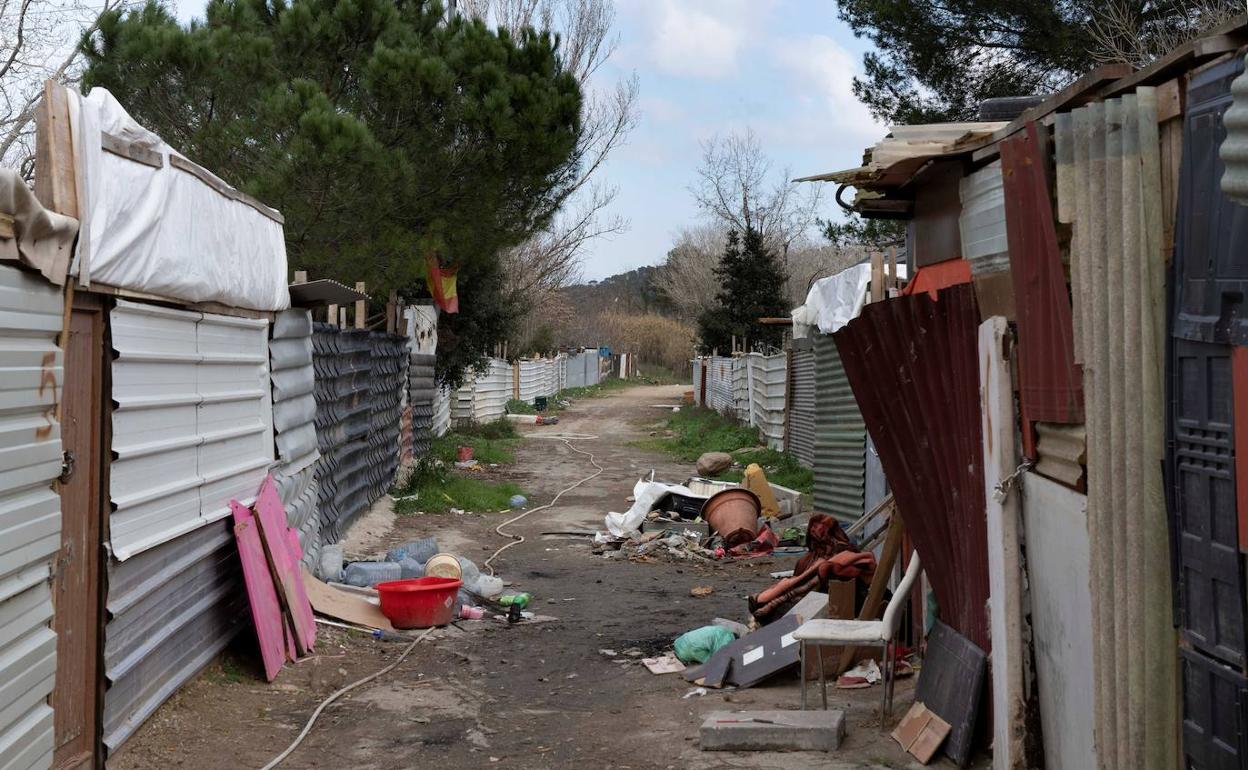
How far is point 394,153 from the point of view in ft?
44.8

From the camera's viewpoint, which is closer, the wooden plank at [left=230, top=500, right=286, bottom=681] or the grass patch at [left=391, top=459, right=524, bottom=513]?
the wooden plank at [left=230, top=500, right=286, bottom=681]

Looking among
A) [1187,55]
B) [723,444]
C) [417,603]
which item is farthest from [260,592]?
[723,444]

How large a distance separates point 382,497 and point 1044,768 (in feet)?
36.2

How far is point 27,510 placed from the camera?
4371 mm

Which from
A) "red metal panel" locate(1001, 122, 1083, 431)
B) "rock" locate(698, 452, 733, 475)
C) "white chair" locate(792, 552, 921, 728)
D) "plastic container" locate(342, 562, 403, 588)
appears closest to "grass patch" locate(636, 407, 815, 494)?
"rock" locate(698, 452, 733, 475)

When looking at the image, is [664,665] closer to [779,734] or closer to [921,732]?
[779,734]

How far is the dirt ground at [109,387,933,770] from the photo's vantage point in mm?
5773

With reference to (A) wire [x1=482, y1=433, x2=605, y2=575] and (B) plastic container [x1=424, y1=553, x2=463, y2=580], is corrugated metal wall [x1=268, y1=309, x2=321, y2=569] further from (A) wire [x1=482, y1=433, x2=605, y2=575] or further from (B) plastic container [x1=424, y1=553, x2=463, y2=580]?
(A) wire [x1=482, y1=433, x2=605, y2=575]

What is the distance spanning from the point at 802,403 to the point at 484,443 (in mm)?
7838

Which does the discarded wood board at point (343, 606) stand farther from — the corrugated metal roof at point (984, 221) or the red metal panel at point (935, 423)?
the corrugated metal roof at point (984, 221)

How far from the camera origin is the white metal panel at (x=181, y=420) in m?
5.47

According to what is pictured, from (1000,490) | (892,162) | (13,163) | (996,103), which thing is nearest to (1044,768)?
(1000,490)

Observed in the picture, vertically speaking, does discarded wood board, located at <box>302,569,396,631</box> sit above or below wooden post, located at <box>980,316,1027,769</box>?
below

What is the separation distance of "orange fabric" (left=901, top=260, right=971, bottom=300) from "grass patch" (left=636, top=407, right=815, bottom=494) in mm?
7207
